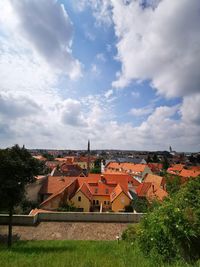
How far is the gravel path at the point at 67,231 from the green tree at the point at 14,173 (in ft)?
9.28

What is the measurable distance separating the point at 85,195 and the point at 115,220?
1416 centimetres

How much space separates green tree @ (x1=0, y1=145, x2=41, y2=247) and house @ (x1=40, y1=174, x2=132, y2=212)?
16.2 m

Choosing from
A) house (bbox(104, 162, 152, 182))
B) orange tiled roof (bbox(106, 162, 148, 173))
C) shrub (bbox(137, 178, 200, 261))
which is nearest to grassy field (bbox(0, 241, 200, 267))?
shrub (bbox(137, 178, 200, 261))

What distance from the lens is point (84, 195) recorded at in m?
32.2

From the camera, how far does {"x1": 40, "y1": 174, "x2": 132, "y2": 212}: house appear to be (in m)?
30.5

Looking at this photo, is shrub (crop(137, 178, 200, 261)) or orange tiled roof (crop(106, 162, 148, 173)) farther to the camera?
orange tiled roof (crop(106, 162, 148, 173))

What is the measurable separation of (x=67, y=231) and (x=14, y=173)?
6205 mm

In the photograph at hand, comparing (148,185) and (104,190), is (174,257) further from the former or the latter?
(148,185)

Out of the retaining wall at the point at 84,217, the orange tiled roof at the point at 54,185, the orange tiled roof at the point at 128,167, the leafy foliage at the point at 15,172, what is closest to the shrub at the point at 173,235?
the leafy foliage at the point at 15,172

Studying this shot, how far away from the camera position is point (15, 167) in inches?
519

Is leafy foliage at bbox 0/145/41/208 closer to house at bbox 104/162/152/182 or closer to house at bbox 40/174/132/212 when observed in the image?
house at bbox 40/174/132/212

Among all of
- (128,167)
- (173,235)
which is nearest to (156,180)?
(128,167)

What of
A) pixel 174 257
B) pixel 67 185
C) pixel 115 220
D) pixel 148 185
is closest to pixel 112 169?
pixel 148 185

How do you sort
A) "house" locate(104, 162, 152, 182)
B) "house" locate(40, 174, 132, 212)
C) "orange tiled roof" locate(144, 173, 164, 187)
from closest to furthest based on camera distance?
"house" locate(40, 174, 132, 212) < "orange tiled roof" locate(144, 173, 164, 187) < "house" locate(104, 162, 152, 182)
